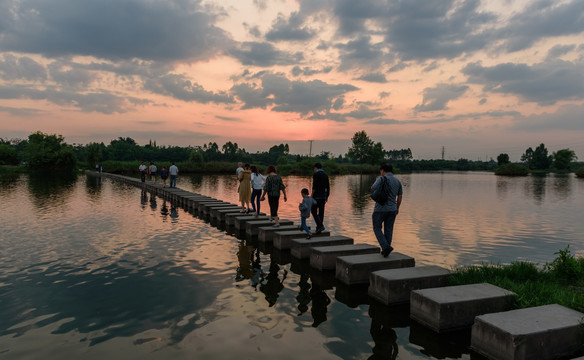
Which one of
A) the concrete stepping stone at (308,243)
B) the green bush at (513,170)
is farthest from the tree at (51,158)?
the green bush at (513,170)

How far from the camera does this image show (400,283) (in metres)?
7.38

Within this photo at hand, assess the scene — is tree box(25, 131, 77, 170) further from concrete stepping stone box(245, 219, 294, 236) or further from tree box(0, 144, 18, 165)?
concrete stepping stone box(245, 219, 294, 236)

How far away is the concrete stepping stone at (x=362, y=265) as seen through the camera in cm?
855

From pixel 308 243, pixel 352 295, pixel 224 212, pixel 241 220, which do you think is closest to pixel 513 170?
pixel 224 212

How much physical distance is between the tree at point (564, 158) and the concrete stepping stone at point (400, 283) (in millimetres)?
173573

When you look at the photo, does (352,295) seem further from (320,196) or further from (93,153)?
(93,153)

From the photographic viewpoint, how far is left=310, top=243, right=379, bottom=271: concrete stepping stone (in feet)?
32.0

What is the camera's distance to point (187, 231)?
15.1 meters

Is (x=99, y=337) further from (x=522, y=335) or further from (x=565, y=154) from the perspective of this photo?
(x=565, y=154)

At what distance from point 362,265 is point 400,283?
52.5 inches

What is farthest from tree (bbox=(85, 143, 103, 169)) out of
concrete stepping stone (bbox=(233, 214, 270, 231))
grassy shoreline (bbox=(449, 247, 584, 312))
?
grassy shoreline (bbox=(449, 247, 584, 312))

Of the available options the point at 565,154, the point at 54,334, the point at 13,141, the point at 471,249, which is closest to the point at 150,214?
the point at 54,334

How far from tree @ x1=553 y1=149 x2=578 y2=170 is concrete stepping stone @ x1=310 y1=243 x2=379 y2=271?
565 ft

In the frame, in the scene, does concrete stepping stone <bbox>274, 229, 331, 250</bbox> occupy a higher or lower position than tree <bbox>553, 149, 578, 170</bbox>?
lower
